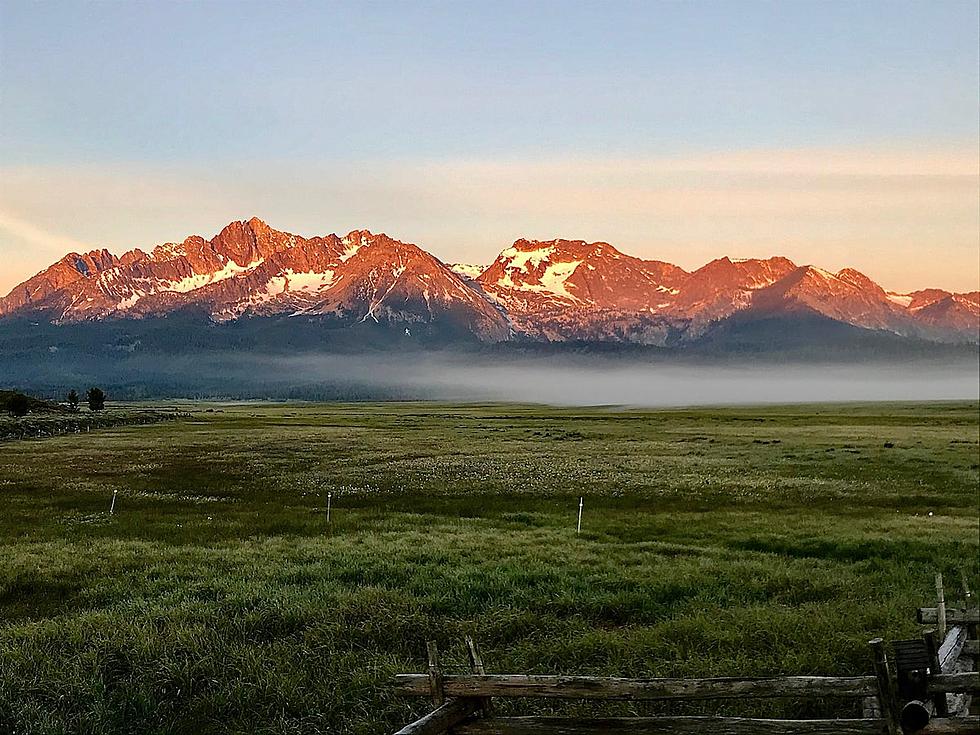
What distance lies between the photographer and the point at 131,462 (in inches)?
1018

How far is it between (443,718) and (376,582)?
9.83 m

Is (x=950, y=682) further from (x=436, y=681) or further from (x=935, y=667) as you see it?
(x=436, y=681)

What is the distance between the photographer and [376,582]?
57.8 feet

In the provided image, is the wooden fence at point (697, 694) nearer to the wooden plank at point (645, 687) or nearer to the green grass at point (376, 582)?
the wooden plank at point (645, 687)

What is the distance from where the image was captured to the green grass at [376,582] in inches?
458

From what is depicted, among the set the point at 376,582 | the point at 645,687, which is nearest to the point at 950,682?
the point at 645,687

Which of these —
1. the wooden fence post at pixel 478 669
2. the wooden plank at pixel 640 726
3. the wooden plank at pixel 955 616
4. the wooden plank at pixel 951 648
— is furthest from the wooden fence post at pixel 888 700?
the wooden plank at pixel 955 616

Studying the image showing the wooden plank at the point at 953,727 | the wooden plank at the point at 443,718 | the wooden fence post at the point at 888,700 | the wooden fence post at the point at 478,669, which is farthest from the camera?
the wooden fence post at the point at 478,669

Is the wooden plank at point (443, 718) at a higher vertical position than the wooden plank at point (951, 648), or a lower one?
higher

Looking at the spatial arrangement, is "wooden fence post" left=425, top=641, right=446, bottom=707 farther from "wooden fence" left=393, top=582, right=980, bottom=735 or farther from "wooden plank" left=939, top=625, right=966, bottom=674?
"wooden plank" left=939, top=625, right=966, bottom=674

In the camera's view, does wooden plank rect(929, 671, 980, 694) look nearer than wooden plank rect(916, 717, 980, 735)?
No

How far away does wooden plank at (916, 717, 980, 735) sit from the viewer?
6.86 m

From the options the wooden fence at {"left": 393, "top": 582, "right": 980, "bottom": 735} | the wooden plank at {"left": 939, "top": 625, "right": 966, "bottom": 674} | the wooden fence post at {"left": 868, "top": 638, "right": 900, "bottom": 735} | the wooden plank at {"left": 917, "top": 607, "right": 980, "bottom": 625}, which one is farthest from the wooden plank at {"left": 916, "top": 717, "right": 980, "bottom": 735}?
the wooden plank at {"left": 917, "top": 607, "right": 980, "bottom": 625}

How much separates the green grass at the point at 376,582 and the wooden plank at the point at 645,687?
320cm
